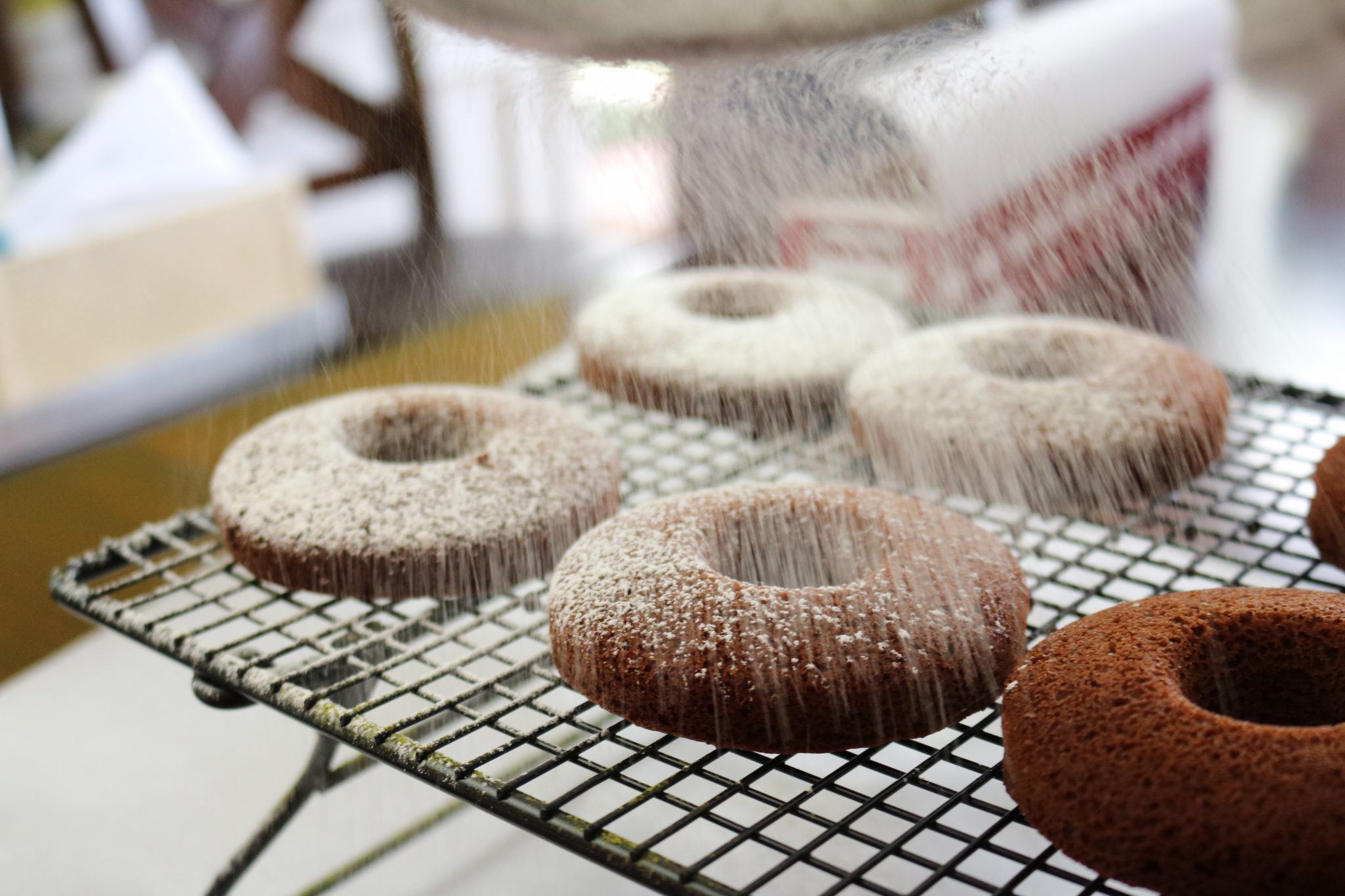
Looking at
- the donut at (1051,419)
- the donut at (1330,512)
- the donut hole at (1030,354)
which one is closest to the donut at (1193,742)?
the donut at (1330,512)

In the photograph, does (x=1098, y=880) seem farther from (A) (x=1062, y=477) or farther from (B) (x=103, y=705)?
(B) (x=103, y=705)

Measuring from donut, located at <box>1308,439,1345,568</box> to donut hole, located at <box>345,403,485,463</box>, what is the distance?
85 cm

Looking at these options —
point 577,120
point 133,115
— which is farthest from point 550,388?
point 133,115

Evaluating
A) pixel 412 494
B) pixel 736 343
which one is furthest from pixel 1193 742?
pixel 736 343

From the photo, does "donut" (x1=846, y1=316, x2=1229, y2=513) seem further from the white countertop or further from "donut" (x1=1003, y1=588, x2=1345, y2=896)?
the white countertop

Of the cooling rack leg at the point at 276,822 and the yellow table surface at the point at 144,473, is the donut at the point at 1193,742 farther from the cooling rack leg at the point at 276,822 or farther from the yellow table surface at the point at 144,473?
the yellow table surface at the point at 144,473

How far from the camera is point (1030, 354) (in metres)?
1.55

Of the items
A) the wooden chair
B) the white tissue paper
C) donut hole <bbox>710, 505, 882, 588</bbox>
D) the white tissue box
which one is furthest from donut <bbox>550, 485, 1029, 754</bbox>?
the wooden chair

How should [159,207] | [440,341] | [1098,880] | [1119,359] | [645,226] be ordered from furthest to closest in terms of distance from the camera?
1. [645,226]
2. [440,341]
3. [159,207]
4. [1119,359]
5. [1098,880]

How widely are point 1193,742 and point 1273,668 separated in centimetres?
18

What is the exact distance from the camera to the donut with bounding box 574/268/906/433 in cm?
153

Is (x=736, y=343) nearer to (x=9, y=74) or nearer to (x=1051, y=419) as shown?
(x=1051, y=419)

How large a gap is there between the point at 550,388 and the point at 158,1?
221 centimetres

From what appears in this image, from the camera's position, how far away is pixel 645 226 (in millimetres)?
3783
